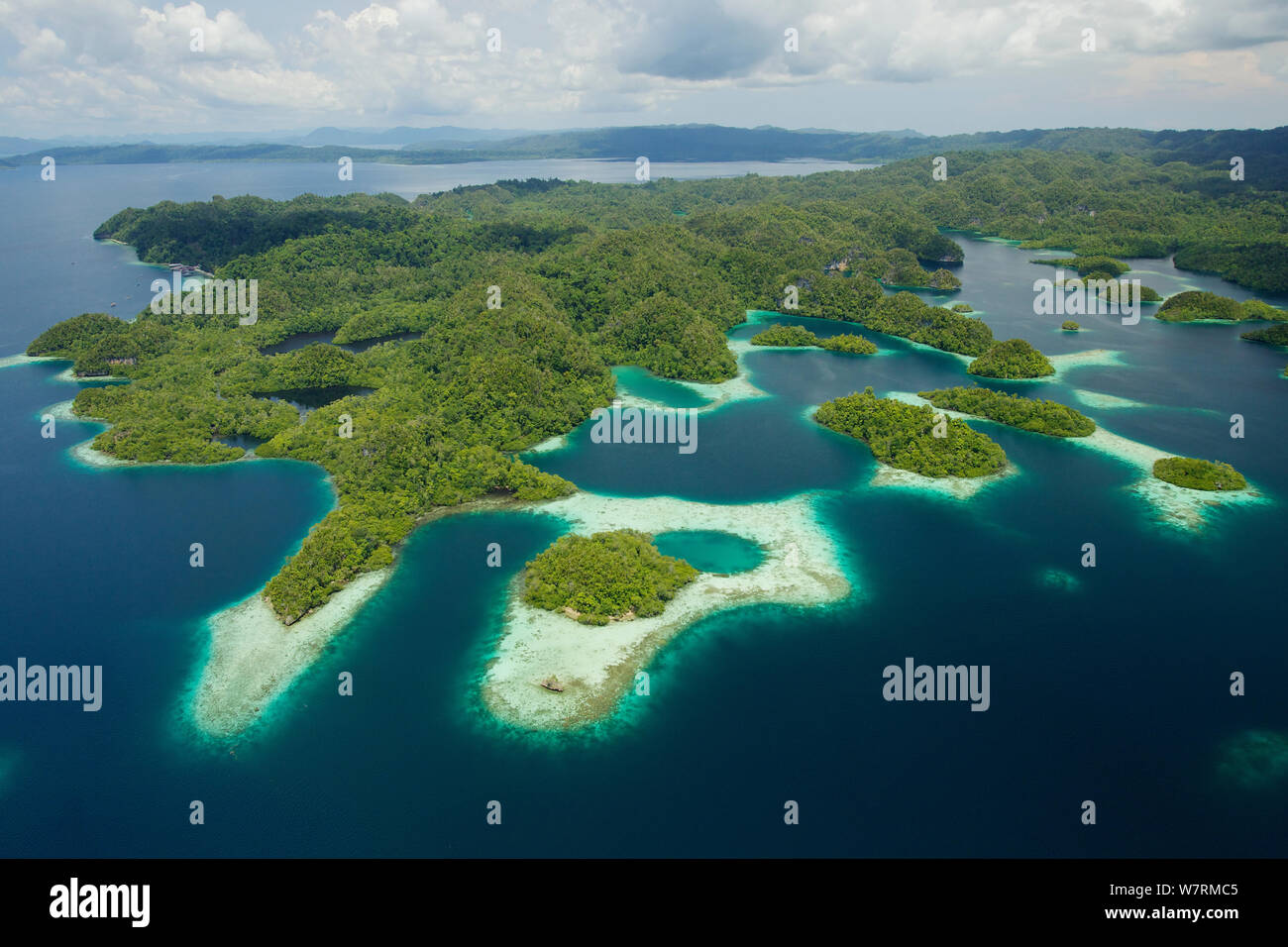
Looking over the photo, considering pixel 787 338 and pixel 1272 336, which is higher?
pixel 787 338

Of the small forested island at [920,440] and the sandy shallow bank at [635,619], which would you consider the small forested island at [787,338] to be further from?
the sandy shallow bank at [635,619]

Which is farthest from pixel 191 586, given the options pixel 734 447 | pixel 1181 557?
pixel 1181 557

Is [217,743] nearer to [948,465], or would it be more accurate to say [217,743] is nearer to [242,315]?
[948,465]

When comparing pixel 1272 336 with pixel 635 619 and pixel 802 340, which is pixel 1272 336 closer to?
pixel 802 340

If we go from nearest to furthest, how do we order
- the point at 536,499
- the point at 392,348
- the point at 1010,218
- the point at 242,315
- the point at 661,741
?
the point at 661,741, the point at 536,499, the point at 392,348, the point at 242,315, the point at 1010,218

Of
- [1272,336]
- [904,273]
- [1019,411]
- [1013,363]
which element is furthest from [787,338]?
[1272,336]

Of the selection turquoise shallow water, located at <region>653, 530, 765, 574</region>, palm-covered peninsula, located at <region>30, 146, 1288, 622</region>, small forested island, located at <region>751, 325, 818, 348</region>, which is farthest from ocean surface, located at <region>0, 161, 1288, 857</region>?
small forested island, located at <region>751, 325, 818, 348</region>

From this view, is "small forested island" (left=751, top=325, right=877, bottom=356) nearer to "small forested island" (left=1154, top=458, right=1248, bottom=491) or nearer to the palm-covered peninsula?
the palm-covered peninsula
